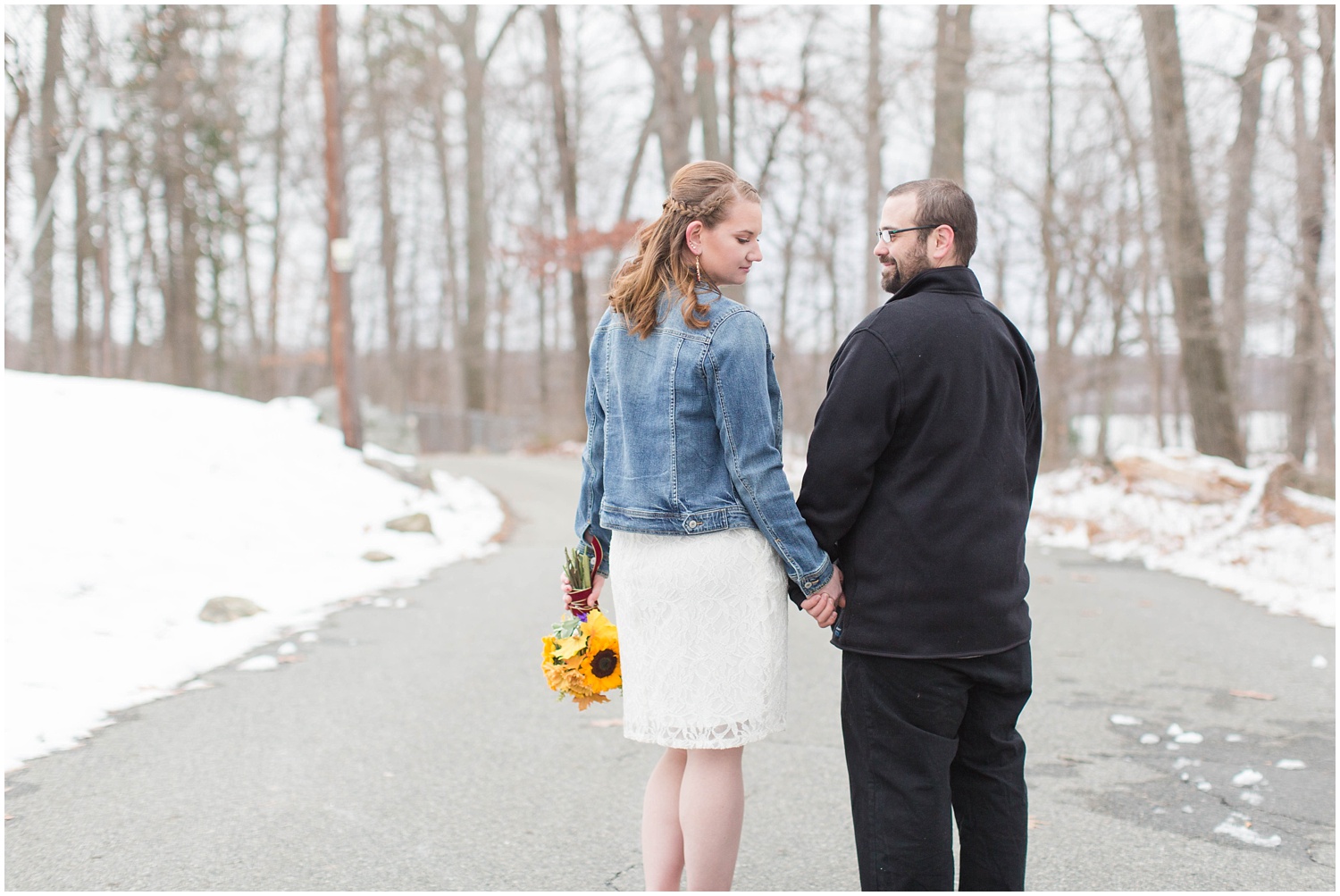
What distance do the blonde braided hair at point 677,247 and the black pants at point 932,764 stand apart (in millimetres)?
948

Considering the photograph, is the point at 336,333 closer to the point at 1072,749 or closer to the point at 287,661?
the point at 287,661

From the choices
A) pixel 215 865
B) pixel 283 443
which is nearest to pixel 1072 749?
pixel 215 865

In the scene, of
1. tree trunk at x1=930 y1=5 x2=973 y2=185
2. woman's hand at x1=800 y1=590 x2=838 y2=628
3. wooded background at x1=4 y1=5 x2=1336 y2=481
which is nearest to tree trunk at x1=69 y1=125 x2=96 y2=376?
wooded background at x1=4 y1=5 x2=1336 y2=481

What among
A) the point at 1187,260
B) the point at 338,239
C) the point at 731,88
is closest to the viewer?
the point at 1187,260

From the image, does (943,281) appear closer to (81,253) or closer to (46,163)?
(46,163)

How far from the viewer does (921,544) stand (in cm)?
→ 250

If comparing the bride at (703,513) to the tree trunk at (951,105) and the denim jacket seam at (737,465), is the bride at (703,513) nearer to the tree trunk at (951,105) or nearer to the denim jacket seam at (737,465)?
the denim jacket seam at (737,465)

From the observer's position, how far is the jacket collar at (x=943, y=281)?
2604mm

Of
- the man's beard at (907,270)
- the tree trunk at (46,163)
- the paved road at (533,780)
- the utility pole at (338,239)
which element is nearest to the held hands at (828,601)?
the man's beard at (907,270)

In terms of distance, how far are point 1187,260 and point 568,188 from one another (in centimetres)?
1501

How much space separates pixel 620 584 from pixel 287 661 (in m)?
3.90

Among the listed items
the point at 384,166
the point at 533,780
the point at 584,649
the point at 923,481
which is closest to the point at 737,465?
the point at 923,481

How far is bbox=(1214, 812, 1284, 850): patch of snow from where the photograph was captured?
3500 millimetres

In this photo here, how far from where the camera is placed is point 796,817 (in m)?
3.79
